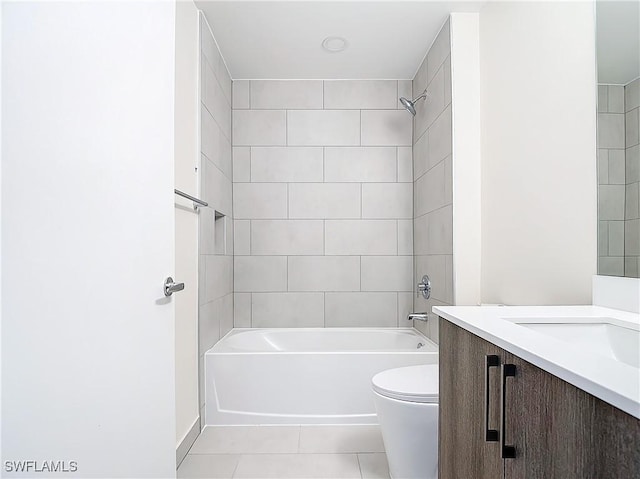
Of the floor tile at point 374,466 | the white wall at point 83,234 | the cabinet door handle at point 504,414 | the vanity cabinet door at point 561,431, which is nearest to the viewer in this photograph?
the vanity cabinet door at point 561,431

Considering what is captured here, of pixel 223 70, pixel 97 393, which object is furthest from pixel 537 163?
pixel 223 70

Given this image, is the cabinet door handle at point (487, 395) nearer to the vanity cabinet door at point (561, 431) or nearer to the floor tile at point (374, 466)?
the vanity cabinet door at point (561, 431)

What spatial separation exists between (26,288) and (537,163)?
72.2 inches

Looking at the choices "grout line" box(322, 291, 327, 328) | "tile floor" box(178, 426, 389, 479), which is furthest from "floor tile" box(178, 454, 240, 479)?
"grout line" box(322, 291, 327, 328)

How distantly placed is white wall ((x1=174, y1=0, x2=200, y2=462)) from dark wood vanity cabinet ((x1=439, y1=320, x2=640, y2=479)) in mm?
1269

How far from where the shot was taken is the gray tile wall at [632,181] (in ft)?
4.21

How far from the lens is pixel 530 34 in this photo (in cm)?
192

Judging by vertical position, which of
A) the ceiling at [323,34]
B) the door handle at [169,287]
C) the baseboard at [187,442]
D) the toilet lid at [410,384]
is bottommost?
the baseboard at [187,442]

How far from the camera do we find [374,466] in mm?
2057

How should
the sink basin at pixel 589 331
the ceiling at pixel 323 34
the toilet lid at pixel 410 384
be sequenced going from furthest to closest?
the ceiling at pixel 323 34 < the toilet lid at pixel 410 384 < the sink basin at pixel 589 331

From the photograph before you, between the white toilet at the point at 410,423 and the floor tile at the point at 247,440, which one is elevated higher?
the white toilet at the point at 410,423

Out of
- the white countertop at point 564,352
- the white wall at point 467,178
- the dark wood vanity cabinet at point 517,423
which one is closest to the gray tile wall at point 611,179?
the white countertop at point 564,352

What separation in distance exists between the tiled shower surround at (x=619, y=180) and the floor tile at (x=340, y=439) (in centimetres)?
144

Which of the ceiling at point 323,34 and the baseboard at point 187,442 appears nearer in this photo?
the baseboard at point 187,442
